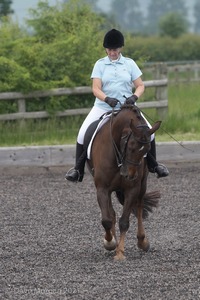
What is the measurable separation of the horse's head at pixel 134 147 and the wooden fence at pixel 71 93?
316 inches

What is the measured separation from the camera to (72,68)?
1684 centimetres

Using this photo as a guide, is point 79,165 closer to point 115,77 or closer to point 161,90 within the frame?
point 115,77

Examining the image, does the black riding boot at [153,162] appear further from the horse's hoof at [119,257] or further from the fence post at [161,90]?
the fence post at [161,90]

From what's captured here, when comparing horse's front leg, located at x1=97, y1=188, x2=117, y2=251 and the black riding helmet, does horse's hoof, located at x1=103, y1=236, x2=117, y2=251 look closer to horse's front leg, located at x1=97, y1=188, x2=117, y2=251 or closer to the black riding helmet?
horse's front leg, located at x1=97, y1=188, x2=117, y2=251

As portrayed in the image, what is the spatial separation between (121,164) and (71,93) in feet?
26.9

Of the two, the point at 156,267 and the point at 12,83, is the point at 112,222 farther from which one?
the point at 12,83

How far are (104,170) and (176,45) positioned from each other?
50.9 metres

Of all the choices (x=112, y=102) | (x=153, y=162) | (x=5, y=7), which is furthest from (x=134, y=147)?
(x=5, y=7)

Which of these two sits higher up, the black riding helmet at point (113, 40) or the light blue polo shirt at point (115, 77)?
the black riding helmet at point (113, 40)

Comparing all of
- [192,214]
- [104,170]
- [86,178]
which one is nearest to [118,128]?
[104,170]

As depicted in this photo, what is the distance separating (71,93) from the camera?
53.7ft

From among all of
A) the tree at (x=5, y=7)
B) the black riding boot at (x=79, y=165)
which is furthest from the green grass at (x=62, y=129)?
the tree at (x=5, y=7)

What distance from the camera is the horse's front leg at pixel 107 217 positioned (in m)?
8.44

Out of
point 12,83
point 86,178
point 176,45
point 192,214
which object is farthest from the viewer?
point 176,45
